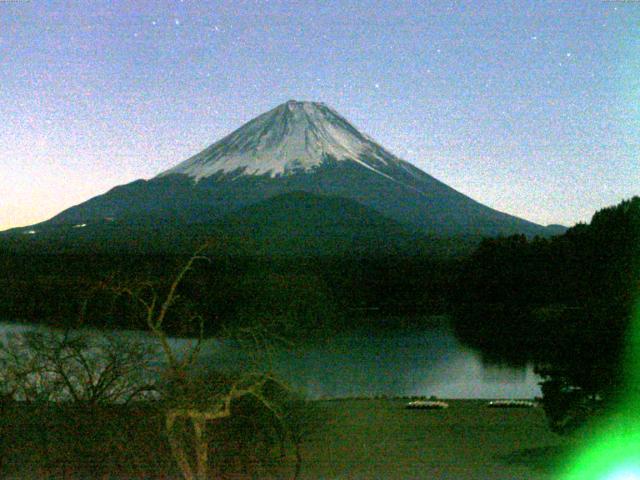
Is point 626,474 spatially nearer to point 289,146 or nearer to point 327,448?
point 327,448

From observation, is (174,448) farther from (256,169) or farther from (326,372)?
(256,169)

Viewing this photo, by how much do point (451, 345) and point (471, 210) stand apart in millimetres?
48230

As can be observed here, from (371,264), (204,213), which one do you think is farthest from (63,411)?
(204,213)

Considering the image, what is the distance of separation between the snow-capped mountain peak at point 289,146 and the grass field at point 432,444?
6550 cm

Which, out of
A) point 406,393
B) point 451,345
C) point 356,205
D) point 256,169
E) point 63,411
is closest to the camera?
point 63,411

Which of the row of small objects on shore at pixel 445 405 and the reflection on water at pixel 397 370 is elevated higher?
the row of small objects on shore at pixel 445 405

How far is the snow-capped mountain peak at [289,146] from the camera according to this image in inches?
3009

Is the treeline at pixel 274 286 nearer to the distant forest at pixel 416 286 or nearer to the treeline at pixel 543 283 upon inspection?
the distant forest at pixel 416 286

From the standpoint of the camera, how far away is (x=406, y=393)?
611 inches

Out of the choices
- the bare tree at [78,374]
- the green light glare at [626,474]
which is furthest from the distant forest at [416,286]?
the green light glare at [626,474]

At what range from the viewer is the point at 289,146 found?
78.8m

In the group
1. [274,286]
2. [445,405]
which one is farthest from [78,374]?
[274,286]

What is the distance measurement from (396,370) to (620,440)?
13372 millimetres

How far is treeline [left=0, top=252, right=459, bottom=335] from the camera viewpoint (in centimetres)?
1830
